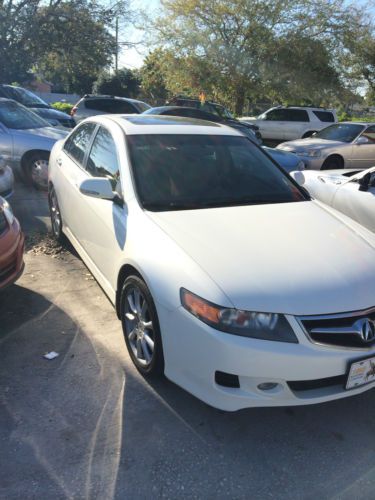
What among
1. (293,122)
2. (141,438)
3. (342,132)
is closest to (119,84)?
(293,122)

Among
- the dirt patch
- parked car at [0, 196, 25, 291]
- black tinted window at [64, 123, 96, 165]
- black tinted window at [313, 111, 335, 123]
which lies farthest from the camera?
black tinted window at [313, 111, 335, 123]

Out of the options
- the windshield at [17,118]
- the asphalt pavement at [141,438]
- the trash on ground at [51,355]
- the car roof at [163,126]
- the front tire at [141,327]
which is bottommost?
the asphalt pavement at [141,438]

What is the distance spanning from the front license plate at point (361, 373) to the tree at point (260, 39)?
2123 centimetres

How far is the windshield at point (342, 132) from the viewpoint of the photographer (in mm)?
11461

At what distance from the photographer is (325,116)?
16.8 metres

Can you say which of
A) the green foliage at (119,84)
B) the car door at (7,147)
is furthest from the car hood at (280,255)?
the green foliage at (119,84)

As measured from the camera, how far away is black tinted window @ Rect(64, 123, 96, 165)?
4453mm

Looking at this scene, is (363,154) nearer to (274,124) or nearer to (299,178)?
(274,124)

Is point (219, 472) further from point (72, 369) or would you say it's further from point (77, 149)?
point (77, 149)

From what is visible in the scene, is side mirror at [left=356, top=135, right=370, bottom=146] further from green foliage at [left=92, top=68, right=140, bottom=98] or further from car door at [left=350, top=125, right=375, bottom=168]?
green foliage at [left=92, top=68, right=140, bottom=98]

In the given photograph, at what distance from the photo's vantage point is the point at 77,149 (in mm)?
4699

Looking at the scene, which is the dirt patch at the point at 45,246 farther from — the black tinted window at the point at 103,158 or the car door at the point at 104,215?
the black tinted window at the point at 103,158

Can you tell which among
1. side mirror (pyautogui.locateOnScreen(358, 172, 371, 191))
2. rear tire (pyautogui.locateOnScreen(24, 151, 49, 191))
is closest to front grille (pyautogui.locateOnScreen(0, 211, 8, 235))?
side mirror (pyautogui.locateOnScreen(358, 172, 371, 191))

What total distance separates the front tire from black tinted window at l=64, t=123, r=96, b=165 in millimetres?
1866
